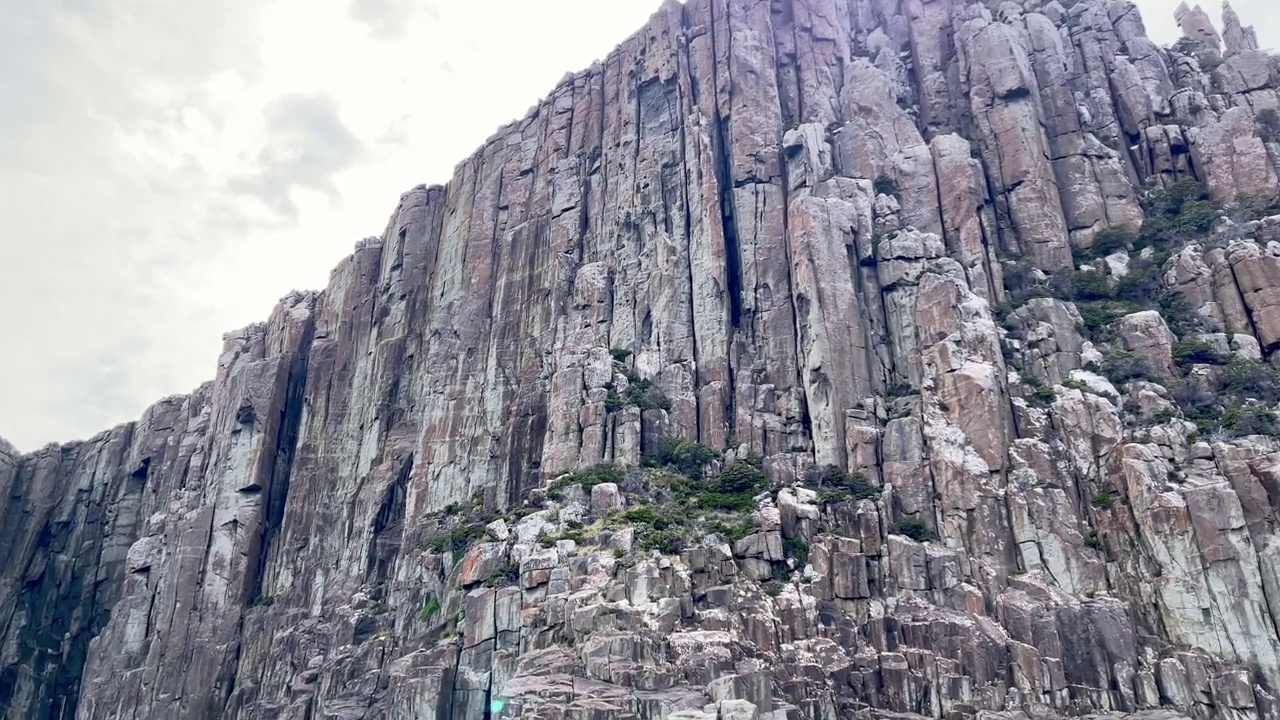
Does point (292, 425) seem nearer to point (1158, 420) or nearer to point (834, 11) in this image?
point (834, 11)

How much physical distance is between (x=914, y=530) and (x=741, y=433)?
13.9 meters

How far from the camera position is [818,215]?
62.9m

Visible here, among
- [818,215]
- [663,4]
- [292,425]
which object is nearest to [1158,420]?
[818,215]

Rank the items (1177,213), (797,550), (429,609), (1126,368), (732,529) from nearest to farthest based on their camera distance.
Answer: (797,550) → (732,529) → (1126,368) → (429,609) → (1177,213)

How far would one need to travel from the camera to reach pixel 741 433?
60875 mm

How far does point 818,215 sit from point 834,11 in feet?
92.5

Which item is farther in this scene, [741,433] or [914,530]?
[741,433]

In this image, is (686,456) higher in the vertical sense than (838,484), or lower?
higher

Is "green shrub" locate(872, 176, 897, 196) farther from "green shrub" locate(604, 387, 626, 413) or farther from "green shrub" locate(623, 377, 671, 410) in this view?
"green shrub" locate(604, 387, 626, 413)

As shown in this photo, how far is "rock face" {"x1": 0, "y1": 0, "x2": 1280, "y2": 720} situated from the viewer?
44.1 metres

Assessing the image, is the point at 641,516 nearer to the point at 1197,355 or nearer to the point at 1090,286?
the point at 1090,286

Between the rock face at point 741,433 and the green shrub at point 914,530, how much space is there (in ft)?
0.85

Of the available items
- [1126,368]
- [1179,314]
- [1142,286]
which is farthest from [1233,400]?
[1142,286]

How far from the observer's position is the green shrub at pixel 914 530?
49.6m
